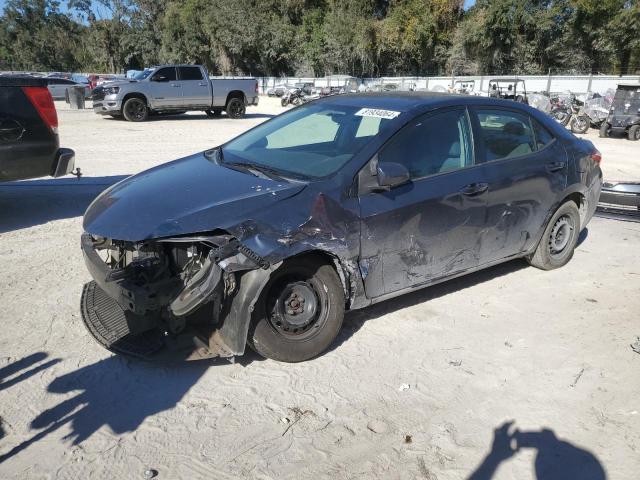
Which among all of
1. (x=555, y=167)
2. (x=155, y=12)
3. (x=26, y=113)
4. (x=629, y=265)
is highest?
(x=155, y=12)

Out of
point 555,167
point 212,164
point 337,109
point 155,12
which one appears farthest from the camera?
point 155,12

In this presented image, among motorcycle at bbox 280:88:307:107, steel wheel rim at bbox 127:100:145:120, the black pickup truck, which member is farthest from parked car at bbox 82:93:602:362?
motorcycle at bbox 280:88:307:107

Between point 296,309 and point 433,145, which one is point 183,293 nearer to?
point 296,309

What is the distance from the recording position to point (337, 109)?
14.9 ft

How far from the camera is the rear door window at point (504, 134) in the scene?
445 centimetres

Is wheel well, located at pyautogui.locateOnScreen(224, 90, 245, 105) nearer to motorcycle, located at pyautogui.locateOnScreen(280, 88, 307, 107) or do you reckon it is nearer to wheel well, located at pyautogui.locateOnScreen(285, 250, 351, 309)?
motorcycle, located at pyautogui.locateOnScreen(280, 88, 307, 107)

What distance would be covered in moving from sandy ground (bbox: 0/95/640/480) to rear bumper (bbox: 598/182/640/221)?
2.61 metres

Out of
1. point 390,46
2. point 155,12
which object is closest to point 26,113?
point 390,46

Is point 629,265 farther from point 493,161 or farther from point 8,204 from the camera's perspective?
point 8,204

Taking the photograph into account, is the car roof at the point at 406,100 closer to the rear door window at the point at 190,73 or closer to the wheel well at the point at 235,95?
the rear door window at the point at 190,73

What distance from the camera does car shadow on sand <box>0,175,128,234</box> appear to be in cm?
657

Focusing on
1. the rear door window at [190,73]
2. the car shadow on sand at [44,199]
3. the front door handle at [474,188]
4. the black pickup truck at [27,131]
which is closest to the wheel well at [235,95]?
the rear door window at [190,73]

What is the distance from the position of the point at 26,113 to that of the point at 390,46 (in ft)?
155

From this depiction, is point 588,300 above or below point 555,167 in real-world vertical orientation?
below
